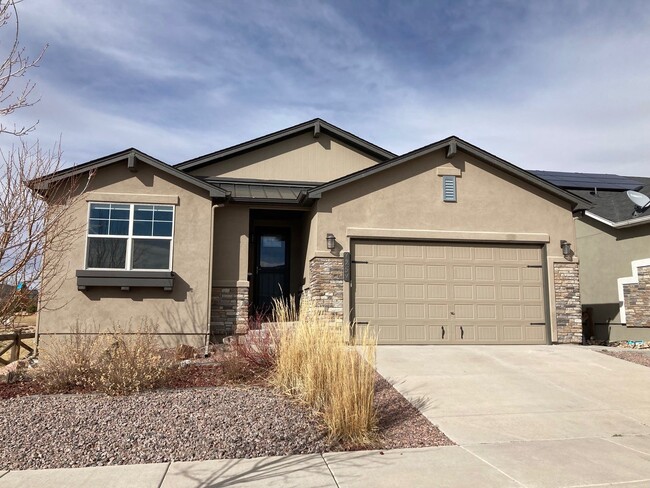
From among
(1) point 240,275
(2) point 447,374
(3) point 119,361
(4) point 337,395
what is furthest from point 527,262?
(3) point 119,361

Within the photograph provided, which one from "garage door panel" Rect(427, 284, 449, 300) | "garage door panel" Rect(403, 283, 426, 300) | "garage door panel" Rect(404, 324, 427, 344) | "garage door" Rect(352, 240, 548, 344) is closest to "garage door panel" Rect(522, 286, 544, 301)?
"garage door" Rect(352, 240, 548, 344)

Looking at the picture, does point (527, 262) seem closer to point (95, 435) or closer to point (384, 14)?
point (384, 14)

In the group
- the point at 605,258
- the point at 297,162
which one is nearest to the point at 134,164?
the point at 297,162

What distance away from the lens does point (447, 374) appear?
28.2 feet

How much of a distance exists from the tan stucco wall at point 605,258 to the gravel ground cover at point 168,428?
11205 mm

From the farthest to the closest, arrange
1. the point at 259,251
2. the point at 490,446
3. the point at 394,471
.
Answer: the point at 259,251 → the point at 490,446 → the point at 394,471

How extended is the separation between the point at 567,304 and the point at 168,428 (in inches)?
405

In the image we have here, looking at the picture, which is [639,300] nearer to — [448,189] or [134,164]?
[448,189]

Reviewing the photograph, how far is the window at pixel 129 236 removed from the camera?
10922 mm

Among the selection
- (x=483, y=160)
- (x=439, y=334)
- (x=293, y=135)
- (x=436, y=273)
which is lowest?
(x=439, y=334)

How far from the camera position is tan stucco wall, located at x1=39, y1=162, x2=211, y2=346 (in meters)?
10.6

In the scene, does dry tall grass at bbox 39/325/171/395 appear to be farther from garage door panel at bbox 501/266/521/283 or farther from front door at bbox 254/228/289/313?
garage door panel at bbox 501/266/521/283

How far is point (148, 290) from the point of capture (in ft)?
36.0

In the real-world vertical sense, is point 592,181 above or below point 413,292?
above
